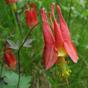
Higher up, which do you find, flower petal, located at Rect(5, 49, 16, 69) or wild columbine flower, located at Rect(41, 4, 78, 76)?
wild columbine flower, located at Rect(41, 4, 78, 76)

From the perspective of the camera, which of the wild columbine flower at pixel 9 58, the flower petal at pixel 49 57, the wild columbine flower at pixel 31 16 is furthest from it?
the wild columbine flower at pixel 31 16

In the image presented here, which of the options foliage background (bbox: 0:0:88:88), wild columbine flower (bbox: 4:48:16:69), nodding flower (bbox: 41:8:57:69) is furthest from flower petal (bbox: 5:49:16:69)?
nodding flower (bbox: 41:8:57:69)

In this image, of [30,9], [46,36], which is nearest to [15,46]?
[46,36]

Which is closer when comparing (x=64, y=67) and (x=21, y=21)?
(x=64, y=67)

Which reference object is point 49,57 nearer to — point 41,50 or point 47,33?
point 47,33

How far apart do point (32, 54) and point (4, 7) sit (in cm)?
56

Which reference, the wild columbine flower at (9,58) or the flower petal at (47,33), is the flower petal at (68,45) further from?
the wild columbine flower at (9,58)

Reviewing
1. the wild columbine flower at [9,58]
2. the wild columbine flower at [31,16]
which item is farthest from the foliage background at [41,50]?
the wild columbine flower at [9,58]

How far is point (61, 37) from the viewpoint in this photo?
5.64ft

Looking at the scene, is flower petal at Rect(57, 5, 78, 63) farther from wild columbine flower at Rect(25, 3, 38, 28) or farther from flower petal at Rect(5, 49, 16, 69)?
wild columbine flower at Rect(25, 3, 38, 28)

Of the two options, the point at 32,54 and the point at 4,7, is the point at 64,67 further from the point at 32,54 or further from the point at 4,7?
the point at 4,7

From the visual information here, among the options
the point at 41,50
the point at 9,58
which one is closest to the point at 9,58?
the point at 9,58

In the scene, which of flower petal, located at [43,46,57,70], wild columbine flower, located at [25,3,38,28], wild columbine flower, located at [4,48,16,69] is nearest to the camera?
flower petal, located at [43,46,57,70]

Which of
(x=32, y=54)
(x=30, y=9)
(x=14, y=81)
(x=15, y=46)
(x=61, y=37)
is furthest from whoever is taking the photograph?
(x=32, y=54)
